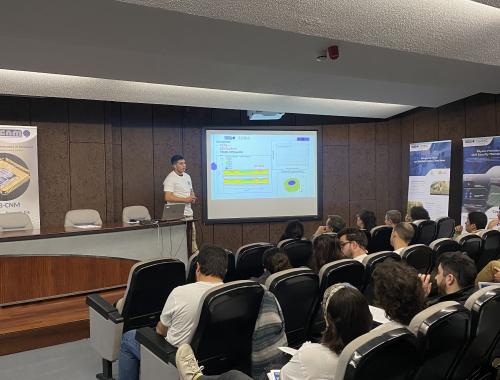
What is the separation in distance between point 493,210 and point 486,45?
9.91 ft

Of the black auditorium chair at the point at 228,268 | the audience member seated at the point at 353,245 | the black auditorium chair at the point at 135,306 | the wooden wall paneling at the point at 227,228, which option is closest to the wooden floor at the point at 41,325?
the black auditorium chair at the point at 135,306

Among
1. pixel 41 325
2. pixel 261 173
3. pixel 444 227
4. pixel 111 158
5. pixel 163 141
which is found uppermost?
pixel 163 141

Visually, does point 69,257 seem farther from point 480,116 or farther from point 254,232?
point 480,116

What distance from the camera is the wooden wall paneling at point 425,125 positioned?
8133 millimetres

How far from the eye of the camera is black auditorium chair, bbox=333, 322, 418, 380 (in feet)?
4.66

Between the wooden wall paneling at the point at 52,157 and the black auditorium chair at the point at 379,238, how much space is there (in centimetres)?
448

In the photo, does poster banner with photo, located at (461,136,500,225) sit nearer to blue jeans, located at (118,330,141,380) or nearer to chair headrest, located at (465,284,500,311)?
chair headrest, located at (465,284,500,311)

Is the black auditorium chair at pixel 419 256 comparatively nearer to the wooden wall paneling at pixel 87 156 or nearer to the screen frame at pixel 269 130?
the screen frame at pixel 269 130

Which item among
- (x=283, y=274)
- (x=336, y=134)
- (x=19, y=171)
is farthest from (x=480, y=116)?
(x=19, y=171)

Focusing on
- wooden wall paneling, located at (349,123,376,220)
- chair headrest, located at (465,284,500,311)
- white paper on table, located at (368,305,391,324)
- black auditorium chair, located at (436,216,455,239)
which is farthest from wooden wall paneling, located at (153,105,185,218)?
chair headrest, located at (465,284,500,311)

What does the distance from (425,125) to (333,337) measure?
752cm

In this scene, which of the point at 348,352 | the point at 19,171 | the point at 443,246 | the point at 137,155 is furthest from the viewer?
the point at 137,155

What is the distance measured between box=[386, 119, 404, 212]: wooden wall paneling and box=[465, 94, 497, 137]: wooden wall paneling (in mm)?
1672

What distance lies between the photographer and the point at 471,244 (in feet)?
13.1
